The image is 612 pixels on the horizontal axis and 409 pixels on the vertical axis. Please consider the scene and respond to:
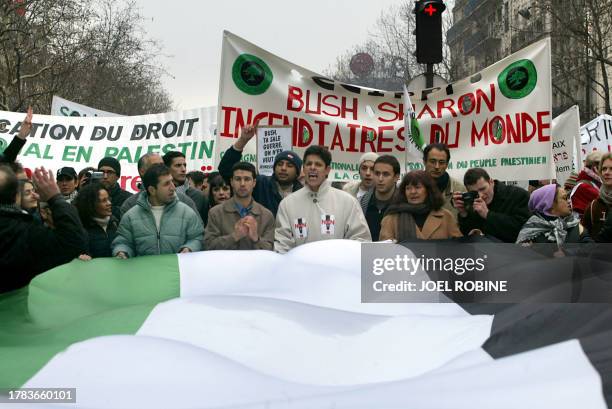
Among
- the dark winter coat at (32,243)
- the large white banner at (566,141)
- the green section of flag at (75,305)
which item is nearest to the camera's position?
the green section of flag at (75,305)

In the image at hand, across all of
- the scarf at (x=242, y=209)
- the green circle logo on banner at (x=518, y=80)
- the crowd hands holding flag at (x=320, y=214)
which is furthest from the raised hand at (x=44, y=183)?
the green circle logo on banner at (x=518, y=80)

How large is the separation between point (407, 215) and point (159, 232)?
1.49 meters

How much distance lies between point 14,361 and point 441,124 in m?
5.50

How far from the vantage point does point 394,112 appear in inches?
324

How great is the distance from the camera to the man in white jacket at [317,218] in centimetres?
529

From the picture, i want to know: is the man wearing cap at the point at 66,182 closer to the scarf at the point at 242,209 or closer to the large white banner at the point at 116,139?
the scarf at the point at 242,209

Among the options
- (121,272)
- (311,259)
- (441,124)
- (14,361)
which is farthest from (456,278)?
(441,124)

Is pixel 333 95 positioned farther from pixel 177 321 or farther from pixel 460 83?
pixel 177 321

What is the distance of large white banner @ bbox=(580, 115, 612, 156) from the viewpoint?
1432 centimetres

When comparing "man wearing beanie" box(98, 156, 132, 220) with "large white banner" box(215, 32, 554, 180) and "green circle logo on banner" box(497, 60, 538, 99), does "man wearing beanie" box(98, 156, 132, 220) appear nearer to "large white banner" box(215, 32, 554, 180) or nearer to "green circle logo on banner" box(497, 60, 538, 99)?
"large white banner" box(215, 32, 554, 180)

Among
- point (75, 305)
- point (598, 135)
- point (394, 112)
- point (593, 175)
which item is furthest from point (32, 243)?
point (598, 135)

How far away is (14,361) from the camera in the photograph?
3338mm

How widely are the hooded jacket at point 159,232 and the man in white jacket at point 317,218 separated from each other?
507 millimetres

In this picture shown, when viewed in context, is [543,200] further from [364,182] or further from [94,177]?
[94,177]
